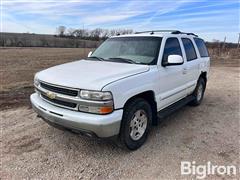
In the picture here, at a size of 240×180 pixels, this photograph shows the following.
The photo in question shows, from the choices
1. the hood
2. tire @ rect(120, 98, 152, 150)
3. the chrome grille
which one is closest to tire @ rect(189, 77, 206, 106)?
tire @ rect(120, 98, 152, 150)

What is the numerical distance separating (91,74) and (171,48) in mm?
1958

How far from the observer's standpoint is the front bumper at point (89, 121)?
3148 millimetres

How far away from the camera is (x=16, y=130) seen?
4.58m

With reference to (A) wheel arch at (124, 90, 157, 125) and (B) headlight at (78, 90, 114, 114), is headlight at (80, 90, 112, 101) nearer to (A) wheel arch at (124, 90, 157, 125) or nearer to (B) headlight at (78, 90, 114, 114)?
(B) headlight at (78, 90, 114, 114)

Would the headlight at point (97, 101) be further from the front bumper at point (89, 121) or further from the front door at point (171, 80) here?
the front door at point (171, 80)

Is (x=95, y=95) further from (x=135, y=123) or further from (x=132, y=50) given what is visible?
(x=132, y=50)

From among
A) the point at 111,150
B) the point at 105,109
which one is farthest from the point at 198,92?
the point at 105,109

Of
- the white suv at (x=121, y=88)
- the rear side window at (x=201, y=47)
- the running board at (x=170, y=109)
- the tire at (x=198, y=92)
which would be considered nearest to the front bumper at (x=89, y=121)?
the white suv at (x=121, y=88)

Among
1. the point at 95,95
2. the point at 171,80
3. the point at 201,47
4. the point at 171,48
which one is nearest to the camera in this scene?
the point at 95,95

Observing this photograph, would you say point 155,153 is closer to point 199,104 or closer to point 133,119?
point 133,119

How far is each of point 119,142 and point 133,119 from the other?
426mm

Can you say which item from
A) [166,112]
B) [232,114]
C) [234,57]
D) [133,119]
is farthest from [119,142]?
[234,57]

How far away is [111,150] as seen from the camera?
12.7 feet

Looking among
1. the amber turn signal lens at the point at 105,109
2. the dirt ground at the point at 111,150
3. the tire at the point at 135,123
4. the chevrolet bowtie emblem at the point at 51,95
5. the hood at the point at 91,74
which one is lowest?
the dirt ground at the point at 111,150
